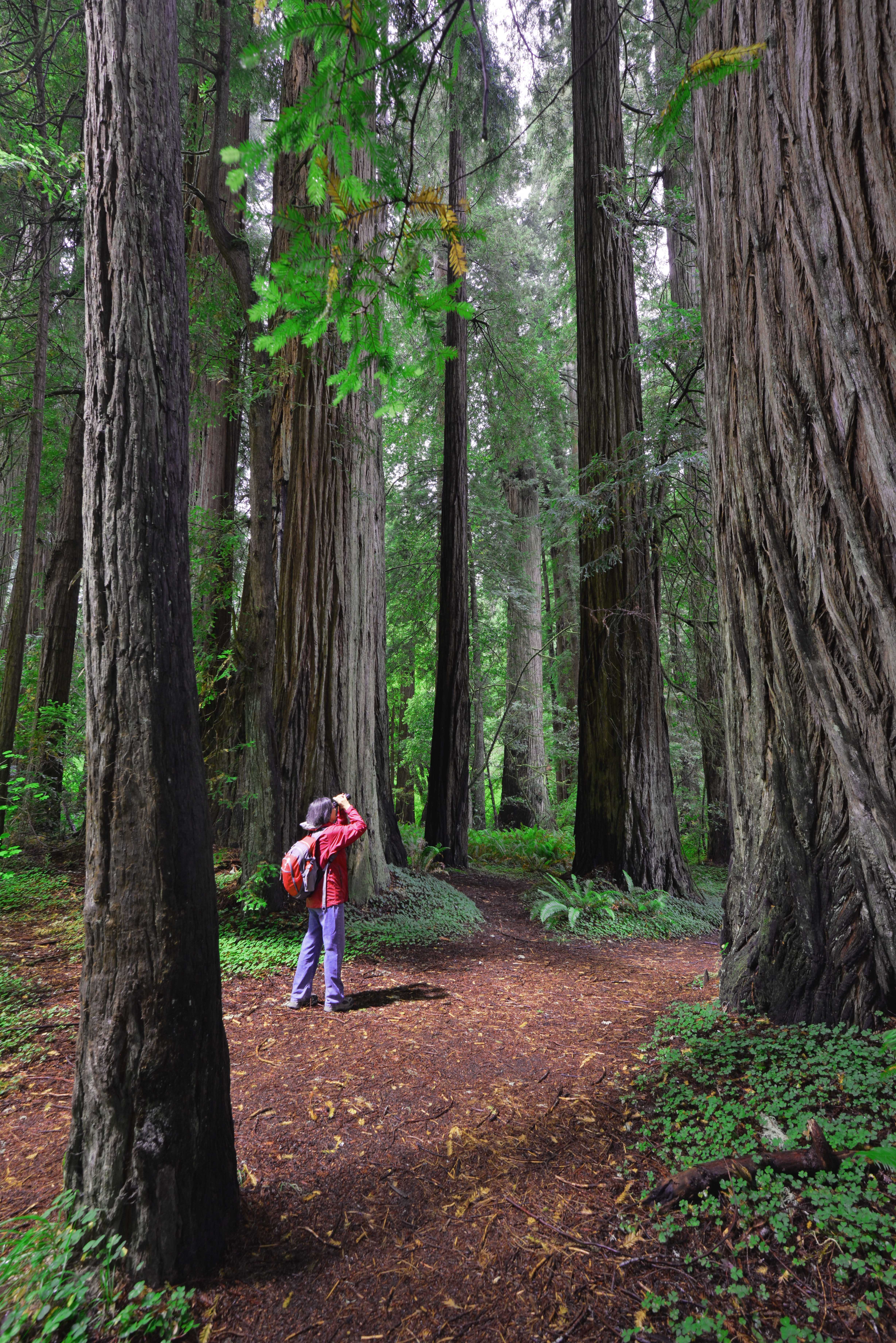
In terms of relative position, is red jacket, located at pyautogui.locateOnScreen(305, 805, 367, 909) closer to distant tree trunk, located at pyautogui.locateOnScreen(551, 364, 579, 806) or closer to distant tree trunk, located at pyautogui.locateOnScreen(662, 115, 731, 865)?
distant tree trunk, located at pyautogui.locateOnScreen(662, 115, 731, 865)

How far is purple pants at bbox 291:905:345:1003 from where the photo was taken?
14.5 feet

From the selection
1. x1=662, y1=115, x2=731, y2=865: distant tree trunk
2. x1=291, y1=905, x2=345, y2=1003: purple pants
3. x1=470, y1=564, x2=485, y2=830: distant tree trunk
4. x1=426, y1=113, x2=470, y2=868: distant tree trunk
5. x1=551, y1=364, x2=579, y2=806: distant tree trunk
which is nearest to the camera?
x1=291, y1=905, x2=345, y2=1003: purple pants

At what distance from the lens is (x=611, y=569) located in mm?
7695

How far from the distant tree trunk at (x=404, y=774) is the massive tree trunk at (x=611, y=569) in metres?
10.6

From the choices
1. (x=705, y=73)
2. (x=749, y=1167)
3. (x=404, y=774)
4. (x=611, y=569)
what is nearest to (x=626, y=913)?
(x=611, y=569)

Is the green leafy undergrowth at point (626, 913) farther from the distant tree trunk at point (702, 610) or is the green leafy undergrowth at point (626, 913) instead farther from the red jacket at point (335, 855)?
the red jacket at point (335, 855)

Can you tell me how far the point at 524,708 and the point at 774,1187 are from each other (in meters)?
11.8

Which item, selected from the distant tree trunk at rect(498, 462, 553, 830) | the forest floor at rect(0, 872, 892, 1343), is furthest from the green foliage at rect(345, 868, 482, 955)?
the distant tree trunk at rect(498, 462, 553, 830)

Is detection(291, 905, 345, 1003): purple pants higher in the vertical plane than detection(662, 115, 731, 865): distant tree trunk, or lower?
lower

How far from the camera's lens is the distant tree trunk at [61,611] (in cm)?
870

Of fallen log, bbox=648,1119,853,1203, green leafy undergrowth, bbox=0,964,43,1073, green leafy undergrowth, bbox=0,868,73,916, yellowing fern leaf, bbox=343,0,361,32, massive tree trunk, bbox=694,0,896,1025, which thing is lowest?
green leafy undergrowth, bbox=0,964,43,1073

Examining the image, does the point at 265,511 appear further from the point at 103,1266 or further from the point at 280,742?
the point at 103,1266

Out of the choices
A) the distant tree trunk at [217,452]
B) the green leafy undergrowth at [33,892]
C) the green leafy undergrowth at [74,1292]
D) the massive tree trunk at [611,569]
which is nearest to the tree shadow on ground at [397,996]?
the green leafy undergrowth at [74,1292]

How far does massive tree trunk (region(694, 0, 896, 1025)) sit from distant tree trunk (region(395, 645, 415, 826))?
14868mm
